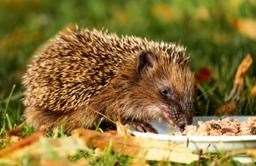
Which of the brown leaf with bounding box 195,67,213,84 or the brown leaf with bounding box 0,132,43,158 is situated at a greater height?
the brown leaf with bounding box 195,67,213,84

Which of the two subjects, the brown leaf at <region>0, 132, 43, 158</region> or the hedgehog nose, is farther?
the hedgehog nose

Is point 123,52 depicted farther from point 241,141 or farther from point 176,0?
point 176,0

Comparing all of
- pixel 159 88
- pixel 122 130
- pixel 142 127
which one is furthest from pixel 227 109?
pixel 122 130

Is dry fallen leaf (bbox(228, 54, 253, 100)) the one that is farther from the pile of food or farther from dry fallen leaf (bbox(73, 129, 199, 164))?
dry fallen leaf (bbox(73, 129, 199, 164))

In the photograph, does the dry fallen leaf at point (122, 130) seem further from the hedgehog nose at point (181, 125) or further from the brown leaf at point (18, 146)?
the brown leaf at point (18, 146)

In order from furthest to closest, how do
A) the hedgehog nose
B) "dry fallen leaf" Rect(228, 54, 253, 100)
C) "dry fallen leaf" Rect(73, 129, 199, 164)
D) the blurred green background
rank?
the blurred green background
"dry fallen leaf" Rect(228, 54, 253, 100)
the hedgehog nose
"dry fallen leaf" Rect(73, 129, 199, 164)

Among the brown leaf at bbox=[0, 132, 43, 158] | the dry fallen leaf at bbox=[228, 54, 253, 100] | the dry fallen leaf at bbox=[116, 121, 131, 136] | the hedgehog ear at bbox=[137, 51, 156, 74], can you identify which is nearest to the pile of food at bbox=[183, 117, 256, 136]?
the dry fallen leaf at bbox=[116, 121, 131, 136]

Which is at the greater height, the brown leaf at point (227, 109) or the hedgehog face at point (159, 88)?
the hedgehog face at point (159, 88)

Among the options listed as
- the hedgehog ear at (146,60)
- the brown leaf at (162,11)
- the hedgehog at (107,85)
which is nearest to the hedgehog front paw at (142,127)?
the hedgehog at (107,85)

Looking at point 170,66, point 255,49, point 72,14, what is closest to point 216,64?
point 255,49
